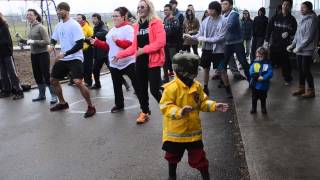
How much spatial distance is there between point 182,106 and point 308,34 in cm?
418

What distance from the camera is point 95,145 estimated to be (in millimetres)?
5930

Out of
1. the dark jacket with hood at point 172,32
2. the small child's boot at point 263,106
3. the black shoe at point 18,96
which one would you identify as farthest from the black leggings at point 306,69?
the black shoe at point 18,96

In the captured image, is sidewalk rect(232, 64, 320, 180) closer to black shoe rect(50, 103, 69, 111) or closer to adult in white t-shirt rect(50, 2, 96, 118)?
adult in white t-shirt rect(50, 2, 96, 118)

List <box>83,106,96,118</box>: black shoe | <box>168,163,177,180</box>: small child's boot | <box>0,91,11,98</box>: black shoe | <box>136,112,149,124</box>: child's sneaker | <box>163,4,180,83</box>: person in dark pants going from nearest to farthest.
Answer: <box>168,163,177,180</box>: small child's boot < <box>136,112,149,124</box>: child's sneaker < <box>83,106,96,118</box>: black shoe < <box>0,91,11,98</box>: black shoe < <box>163,4,180,83</box>: person in dark pants

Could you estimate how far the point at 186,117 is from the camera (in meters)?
4.07

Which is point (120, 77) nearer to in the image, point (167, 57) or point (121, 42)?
point (121, 42)

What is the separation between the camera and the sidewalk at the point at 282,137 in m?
4.27

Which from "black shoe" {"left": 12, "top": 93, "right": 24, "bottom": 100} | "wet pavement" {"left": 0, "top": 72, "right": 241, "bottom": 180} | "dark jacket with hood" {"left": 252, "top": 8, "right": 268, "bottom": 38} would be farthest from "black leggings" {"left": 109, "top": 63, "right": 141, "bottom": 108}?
"dark jacket with hood" {"left": 252, "top": 8, "right": 268, "bottom": 38}

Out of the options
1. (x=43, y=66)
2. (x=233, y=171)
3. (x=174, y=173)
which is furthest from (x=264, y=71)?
(x=43, y=66)

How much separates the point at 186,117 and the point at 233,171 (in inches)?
41.4

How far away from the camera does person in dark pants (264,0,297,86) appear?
29.1 feet

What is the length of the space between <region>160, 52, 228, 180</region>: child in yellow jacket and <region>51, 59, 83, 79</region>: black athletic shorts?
359 cm

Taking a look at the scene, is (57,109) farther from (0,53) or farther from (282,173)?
(282,173)

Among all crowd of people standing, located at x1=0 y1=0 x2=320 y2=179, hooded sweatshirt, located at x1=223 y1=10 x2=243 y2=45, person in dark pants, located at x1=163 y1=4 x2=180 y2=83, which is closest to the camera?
crowd of people standing, located at x1=0 y1=0 x2=320 y2=179
